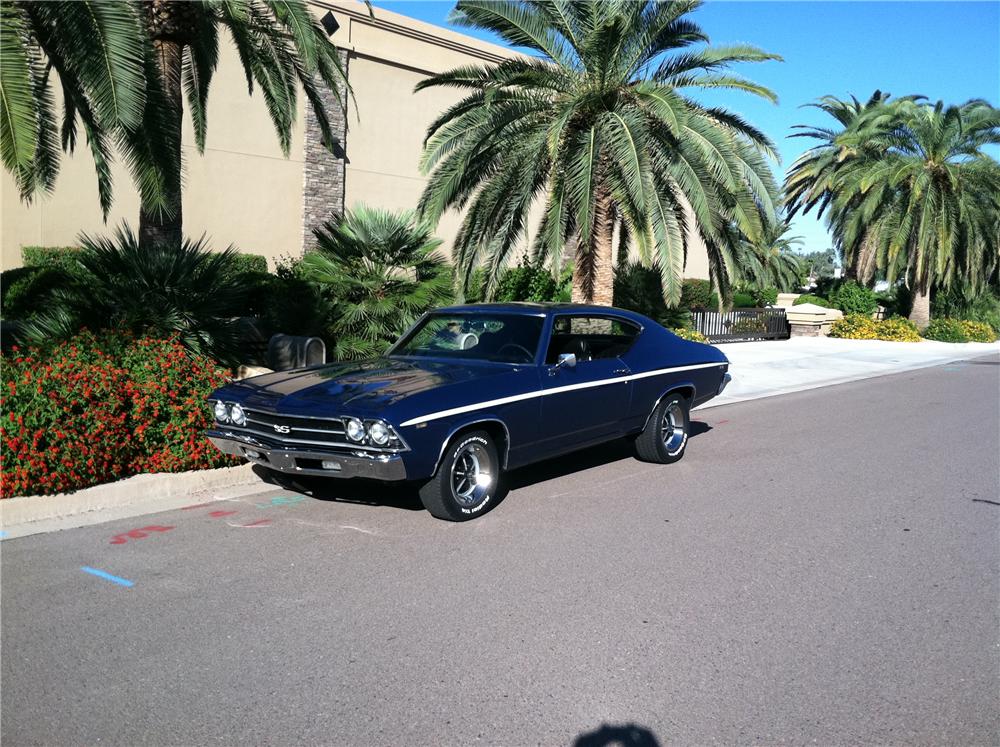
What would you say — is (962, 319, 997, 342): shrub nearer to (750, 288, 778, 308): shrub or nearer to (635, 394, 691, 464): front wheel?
(750, 288, 778, 308): shrub

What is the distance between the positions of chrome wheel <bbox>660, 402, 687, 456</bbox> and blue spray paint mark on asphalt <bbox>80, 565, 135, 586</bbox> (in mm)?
5217

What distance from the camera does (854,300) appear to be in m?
35.4

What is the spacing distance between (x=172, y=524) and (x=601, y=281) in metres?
10.8

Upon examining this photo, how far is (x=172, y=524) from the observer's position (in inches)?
257

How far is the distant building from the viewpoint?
768 inches

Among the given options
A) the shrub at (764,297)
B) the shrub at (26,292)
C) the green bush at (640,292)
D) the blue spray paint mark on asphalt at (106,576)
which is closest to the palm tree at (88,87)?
the shrub at (26,292)

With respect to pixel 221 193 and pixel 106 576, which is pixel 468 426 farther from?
pixel 221 193

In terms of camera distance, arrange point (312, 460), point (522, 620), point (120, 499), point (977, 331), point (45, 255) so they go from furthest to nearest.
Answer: point (977, 331) < point (45, 255) < point (120, 499) < point (312, 460) < point (522, 620)

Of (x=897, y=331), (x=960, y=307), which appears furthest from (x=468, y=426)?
(x=960, y=307)

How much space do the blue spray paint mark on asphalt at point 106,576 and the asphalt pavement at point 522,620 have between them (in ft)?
0.11

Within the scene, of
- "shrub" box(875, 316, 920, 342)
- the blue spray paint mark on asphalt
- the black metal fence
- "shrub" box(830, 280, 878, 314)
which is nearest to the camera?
the blue spray paint mark on asphalt

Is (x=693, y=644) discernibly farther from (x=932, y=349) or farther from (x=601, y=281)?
(x=932, y=349)

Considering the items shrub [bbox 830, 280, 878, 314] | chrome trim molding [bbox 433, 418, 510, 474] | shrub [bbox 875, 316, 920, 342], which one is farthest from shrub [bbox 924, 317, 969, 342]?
chrome trim molding [bbox 433, 418, 510, 474]

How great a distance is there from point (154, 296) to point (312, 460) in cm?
382
